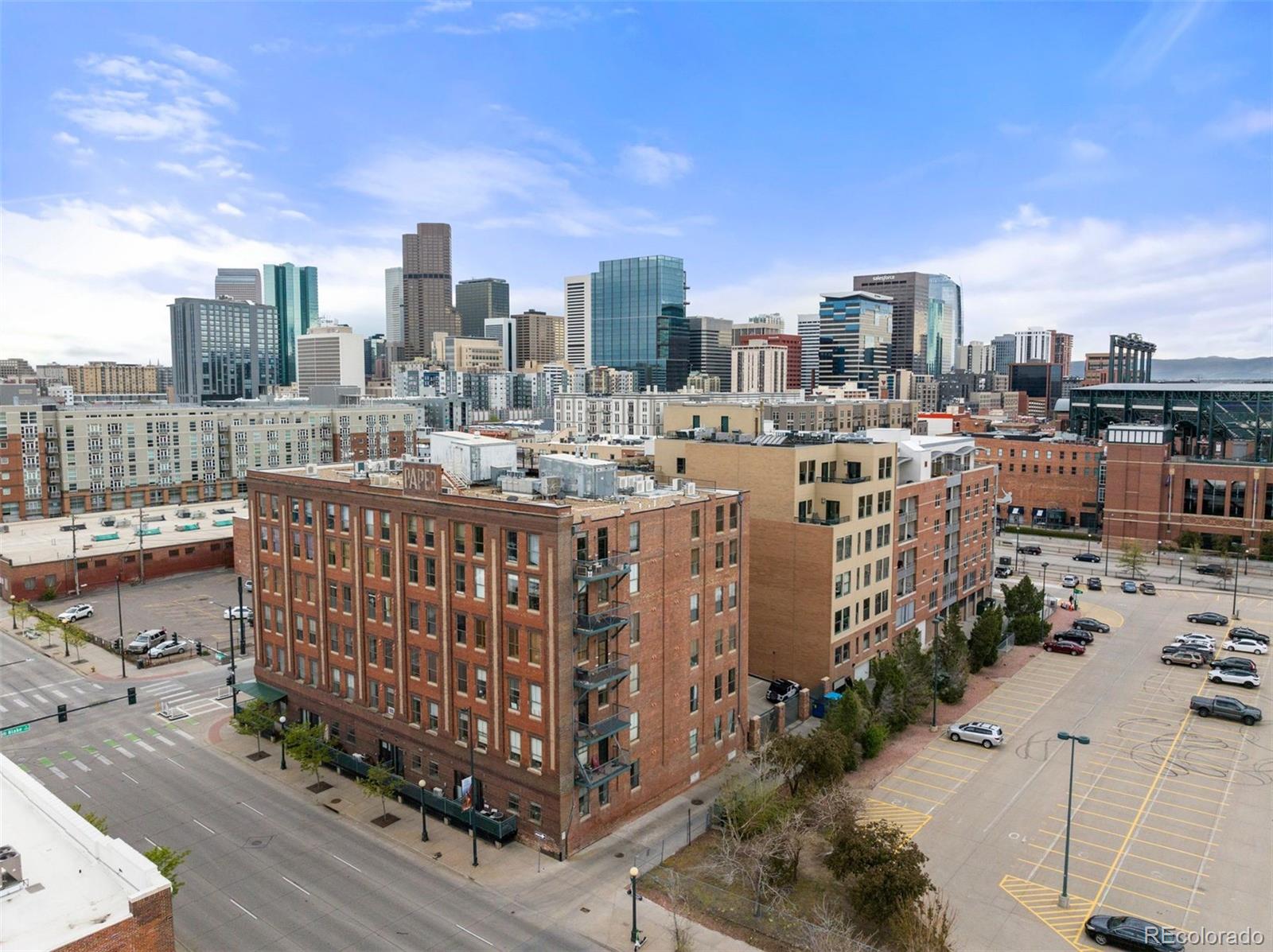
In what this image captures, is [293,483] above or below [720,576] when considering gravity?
above

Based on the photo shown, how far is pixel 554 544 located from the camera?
39.0 m

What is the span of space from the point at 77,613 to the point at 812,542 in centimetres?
7320

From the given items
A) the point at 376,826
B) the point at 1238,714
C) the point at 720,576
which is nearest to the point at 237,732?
the point at 376,826

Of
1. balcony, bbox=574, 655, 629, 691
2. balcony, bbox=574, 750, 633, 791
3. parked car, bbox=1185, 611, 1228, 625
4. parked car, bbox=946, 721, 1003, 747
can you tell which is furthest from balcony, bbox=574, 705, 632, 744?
parked car, bbox=1185, 611, 1228, 625

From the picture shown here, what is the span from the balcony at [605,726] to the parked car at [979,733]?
24.8 metres

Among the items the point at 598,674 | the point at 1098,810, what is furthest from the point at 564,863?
the point at 1098,810

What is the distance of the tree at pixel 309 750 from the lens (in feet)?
155

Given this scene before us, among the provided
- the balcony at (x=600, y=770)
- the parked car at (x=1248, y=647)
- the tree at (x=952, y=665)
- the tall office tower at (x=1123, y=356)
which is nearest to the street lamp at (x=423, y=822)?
the balcony at (x=600, y=770)

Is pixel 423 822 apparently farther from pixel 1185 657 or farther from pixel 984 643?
pixel 1185 657

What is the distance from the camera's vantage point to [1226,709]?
5891 centimetres

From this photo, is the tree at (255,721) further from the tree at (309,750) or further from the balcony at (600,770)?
the balcony at (600,770)

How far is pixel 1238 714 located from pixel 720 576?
39.7 meters

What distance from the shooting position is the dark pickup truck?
5838cm

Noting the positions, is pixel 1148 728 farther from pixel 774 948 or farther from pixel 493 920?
pixel 493 920
